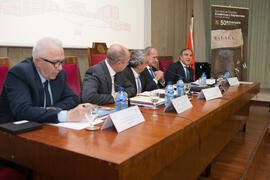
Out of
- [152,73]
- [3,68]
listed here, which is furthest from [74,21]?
[3,68]

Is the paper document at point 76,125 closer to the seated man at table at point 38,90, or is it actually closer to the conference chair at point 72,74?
the seated man at table at point 38,90

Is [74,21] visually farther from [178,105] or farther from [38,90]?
[178,105]

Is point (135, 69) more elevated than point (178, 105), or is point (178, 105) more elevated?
point (135, 69)

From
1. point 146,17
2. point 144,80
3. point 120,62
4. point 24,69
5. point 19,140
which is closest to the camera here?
point 19,140

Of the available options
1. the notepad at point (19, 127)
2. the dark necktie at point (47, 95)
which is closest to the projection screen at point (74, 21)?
the dark necktie at point (47, 95)

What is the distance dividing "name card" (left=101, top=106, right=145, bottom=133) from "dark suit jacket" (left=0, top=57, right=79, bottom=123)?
0.94ft

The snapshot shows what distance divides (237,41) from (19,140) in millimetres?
4684

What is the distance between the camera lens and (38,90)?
4.81ft

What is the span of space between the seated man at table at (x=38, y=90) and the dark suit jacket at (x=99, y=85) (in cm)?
25

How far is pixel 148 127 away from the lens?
3.94ft

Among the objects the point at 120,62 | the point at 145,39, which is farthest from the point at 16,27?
the point at 145,39

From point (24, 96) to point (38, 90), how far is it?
12 cm

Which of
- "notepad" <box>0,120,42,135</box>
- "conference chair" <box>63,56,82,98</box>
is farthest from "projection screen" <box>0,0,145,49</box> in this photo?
"notepad" <box>0,120,42,135</box>

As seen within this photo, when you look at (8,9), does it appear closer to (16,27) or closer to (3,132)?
(16,27)
